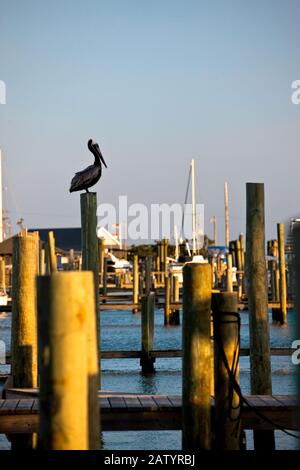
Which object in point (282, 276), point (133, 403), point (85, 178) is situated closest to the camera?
point (133, 403)

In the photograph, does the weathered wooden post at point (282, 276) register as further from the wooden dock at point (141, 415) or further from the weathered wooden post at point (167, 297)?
the wooden dock at point (141, 415)

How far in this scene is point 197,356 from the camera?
893 cm

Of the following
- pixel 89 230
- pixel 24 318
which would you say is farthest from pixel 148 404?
pixel 89 230

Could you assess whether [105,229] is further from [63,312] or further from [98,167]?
[63,312]

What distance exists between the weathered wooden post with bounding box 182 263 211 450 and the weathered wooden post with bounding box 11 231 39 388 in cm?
312

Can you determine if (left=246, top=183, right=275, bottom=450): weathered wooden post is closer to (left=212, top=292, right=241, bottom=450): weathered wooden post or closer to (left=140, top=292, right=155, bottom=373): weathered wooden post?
(left=212, top=292, right=241, bottom=450): weathered wooden post

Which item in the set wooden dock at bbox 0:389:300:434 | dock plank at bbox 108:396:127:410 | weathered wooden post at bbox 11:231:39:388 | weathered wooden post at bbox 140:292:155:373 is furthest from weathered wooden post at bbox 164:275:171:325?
wooden dock at bbox 0:389:300:434

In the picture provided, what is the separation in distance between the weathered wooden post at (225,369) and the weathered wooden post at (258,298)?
2.35 m

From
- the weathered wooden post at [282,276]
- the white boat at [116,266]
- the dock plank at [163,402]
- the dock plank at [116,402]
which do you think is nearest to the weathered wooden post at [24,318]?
the dock plank at [116,402]

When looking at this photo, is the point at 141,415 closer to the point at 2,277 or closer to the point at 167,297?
the point at 167,297

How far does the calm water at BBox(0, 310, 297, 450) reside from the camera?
1232 centimetres

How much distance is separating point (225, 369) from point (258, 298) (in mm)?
2540

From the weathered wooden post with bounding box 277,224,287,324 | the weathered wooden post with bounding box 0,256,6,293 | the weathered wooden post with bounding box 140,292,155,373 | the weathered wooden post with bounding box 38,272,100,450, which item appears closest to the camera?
→ the weathered wooden post with bounding box 38,272,100,450
